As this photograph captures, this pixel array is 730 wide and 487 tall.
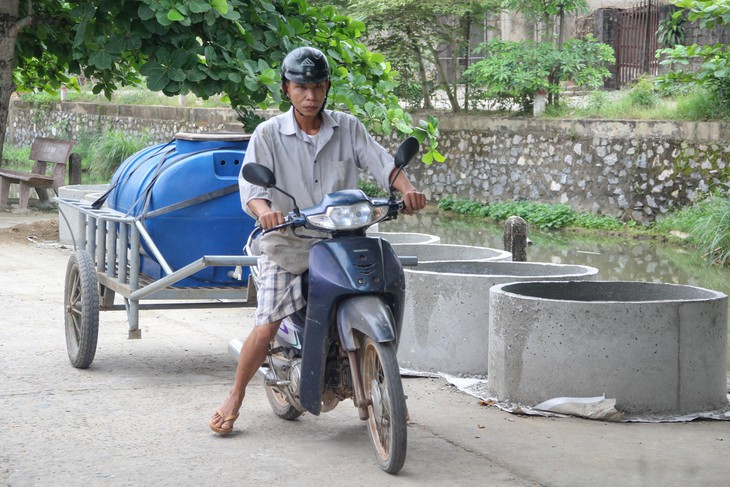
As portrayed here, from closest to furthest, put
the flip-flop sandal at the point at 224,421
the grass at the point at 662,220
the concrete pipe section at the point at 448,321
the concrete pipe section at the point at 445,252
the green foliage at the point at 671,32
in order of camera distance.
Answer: the flip-flop sandal at the point at 224,421, the concrete pipe section at the point at 448,321, the concrete pipe section at the point at 445,252, the grass at the point at 662,220, the green foliage at the point at 671,32

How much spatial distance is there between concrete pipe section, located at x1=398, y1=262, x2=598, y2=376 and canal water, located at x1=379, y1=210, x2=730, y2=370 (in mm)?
5618

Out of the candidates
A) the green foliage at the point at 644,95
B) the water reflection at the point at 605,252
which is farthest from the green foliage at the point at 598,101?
the water reflection at the point at 605,252

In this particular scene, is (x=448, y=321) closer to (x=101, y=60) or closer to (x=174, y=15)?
(x=174, y=15)

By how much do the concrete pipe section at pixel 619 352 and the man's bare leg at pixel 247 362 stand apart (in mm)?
1532

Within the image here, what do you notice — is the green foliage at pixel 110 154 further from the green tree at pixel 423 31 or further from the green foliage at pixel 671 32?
the green foliage at pixel 671 32

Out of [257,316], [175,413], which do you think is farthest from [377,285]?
[175,413]

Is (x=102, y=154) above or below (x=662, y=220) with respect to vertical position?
above

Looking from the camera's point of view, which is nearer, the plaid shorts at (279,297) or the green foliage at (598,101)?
the plaid shorts at (279,297)

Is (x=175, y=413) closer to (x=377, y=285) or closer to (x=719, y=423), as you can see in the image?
(x=377, y=285)

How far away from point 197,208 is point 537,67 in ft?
43.8

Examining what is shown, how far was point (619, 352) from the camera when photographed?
5727mm

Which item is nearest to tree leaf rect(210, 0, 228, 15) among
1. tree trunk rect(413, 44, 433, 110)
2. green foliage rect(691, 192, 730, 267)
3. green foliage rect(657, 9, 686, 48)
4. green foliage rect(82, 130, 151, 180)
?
green foliage rect(691, 192, 730, 267)

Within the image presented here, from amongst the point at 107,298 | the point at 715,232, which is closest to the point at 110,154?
the point at 715,232

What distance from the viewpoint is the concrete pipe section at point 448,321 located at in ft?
22.5
